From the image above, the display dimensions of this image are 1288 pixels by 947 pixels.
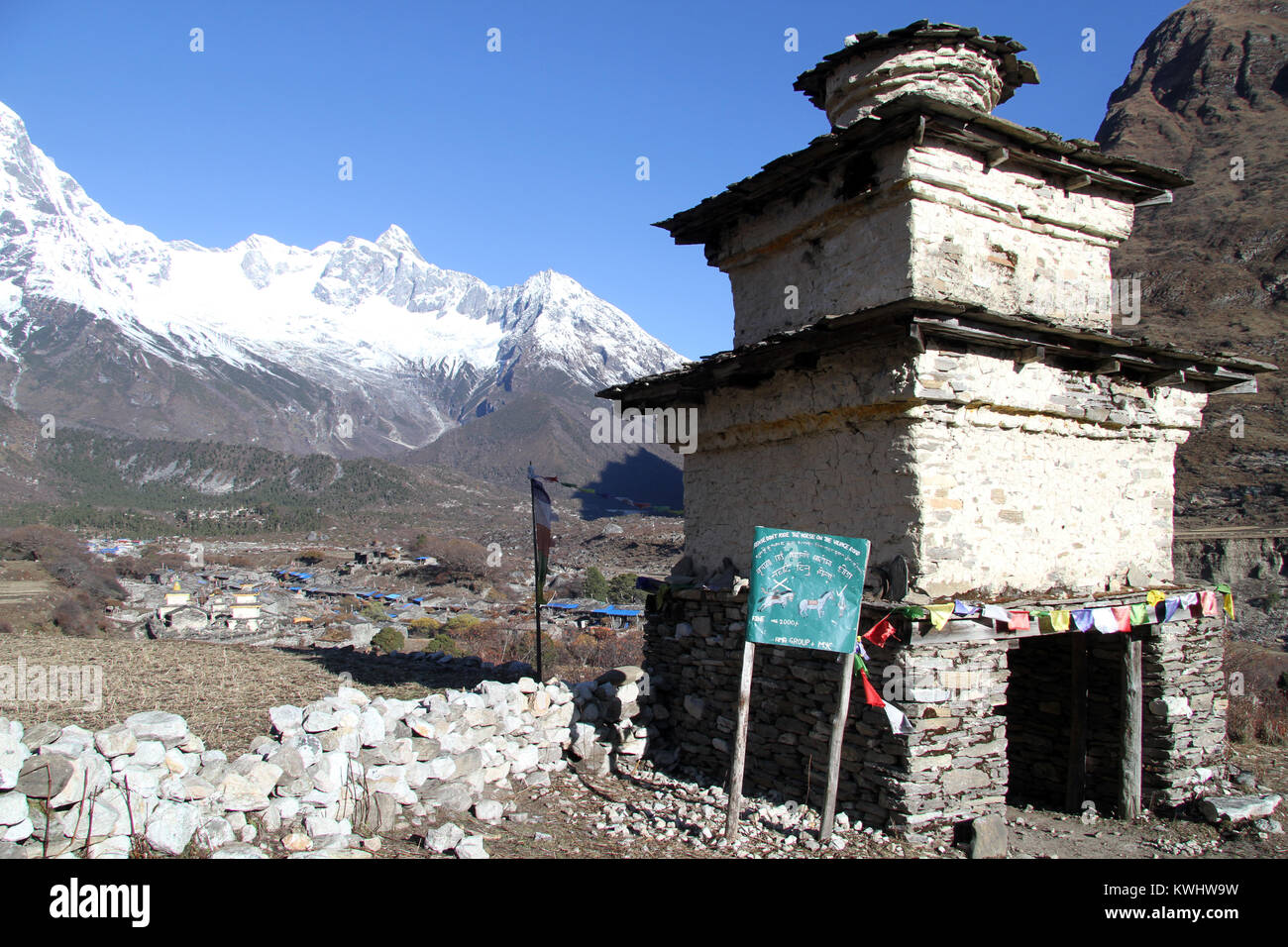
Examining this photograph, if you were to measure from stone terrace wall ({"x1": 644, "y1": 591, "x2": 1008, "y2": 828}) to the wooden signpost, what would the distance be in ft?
1.58

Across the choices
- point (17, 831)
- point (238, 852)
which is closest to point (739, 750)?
point (238, 852)

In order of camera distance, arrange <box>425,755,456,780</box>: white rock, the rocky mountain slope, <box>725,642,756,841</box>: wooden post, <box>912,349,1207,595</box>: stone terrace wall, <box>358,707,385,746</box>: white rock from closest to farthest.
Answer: <box>725,642,756,841</box>: wooden post → <box>912,349,1207,595</box>: stone terrace wall → <box>358,707,385,746</box>: white rock → <box>425,755,456,780</box>: white rock → the rocky mountain slope

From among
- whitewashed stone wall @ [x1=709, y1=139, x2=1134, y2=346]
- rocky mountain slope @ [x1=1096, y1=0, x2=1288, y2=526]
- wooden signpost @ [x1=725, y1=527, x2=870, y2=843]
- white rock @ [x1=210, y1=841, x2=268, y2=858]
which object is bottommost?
white rock @ [x1=210, y1=841, x2=268, y2=858]

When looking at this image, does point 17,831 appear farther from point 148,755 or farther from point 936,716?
point 936,716

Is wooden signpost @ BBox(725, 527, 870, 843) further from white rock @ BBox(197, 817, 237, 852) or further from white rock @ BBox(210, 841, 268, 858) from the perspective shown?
white rock @ BBox(197, 817, 237, 852)

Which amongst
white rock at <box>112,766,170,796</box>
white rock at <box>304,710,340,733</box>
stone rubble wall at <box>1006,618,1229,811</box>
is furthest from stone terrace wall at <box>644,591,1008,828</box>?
white rock at <box>112,766,170,796</box>

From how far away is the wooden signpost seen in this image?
6.82 m

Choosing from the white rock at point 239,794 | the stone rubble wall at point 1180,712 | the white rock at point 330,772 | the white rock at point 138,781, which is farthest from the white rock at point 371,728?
the stone rubble wall at point 1180,712

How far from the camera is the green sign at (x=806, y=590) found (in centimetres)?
682

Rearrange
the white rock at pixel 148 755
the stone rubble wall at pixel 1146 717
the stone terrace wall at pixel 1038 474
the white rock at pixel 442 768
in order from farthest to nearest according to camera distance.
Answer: the stone rubble wall at pixel 1146 717
the white rock at pixel 442 768
the stone terrace wall at pixel 1038 474
the white rock at pixel 148 755

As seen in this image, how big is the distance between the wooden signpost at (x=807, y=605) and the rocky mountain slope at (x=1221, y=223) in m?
24.1

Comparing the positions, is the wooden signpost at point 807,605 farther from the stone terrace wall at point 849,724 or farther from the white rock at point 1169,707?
the white rock at point 1169,707

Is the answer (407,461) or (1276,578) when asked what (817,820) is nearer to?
(1276,578)

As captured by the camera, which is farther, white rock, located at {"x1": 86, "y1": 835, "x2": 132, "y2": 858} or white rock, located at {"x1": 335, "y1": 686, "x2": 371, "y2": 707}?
white rock, located at {"x1": 335, "y1": 686, "x2": 371, "y2": 707}
